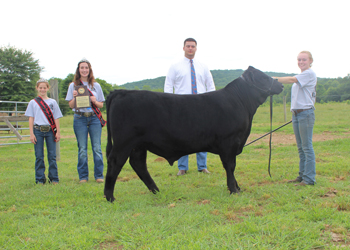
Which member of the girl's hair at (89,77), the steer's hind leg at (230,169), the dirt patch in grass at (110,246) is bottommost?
the dirt patch in grass at (110,246)

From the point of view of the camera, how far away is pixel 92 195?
4.12 meters

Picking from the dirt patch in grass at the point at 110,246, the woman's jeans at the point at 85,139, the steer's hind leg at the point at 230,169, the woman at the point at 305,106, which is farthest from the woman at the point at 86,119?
the woman at the point at 305,106

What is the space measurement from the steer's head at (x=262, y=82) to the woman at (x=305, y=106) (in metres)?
0.17

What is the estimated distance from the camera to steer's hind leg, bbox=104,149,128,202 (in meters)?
3.82

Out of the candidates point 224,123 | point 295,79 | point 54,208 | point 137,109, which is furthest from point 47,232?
point 295,79

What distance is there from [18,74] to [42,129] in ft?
99.3

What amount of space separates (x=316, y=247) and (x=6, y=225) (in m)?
3.19

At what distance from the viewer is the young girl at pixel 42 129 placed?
5070mm

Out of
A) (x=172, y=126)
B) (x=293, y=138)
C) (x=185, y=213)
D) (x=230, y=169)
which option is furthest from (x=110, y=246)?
(x=293, y=138)

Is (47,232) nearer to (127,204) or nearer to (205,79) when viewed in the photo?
(127,204)

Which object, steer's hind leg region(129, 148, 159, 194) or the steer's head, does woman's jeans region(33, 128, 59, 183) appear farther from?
the steer's head

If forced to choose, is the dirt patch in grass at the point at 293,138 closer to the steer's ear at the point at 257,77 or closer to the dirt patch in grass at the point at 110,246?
the steer's ear at the point at 257,77

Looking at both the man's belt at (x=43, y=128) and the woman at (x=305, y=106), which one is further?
the man's belt at (x=43, y=128)

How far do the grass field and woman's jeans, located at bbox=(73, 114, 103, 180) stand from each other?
376 mm
